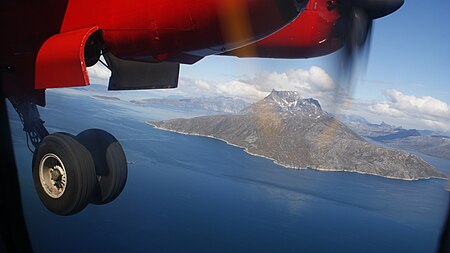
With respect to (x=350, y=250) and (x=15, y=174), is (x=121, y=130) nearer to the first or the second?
(x=350, y=250)

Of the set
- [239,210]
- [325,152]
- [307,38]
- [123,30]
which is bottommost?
[239,210]

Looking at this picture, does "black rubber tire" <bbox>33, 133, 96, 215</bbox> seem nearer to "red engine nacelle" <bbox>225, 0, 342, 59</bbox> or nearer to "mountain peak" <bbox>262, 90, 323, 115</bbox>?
"red engine nacelle" <bbox>225, 0, 342, 59</bbox>

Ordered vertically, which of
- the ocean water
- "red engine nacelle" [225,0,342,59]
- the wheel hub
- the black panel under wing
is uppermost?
"red engine nacelle" [225,0,342,59]

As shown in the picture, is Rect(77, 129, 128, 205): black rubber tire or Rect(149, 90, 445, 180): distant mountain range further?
Rect(149, 90, 445, 180): distant mountain range

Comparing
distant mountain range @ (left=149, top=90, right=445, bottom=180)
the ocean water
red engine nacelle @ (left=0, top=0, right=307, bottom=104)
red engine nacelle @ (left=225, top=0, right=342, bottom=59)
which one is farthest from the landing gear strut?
the ocean water

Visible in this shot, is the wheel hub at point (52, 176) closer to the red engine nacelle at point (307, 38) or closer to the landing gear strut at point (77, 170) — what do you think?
the landing gear strut at point (77, 170)

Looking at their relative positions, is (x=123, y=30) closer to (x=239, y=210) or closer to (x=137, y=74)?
(x=137, y=74)

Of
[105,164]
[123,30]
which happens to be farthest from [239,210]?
[123,30]
